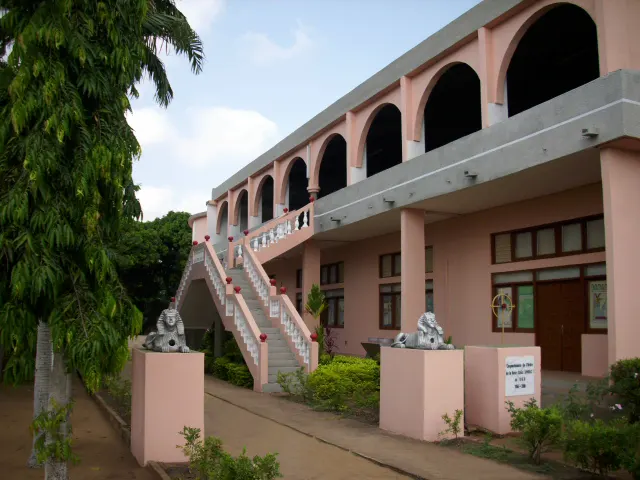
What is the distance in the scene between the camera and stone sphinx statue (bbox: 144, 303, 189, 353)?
325 inches

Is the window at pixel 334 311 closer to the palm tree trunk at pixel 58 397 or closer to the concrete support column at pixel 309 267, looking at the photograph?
the concrete support column at pixel 309 267

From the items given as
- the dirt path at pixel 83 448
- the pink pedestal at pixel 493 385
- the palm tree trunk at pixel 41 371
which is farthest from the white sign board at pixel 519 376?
the palm tree trunk at pixel 41 371

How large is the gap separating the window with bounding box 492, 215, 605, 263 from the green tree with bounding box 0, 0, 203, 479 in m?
10.1

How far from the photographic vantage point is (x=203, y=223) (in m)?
34.2

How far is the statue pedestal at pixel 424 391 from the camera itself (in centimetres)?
895

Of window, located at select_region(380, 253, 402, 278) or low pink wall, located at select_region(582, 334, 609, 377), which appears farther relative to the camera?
window, located at select_region(380, 253, 402, 278)

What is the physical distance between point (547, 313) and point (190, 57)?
1027 centimetres

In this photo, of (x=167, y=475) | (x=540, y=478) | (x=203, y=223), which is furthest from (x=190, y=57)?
(x=203, y=223)

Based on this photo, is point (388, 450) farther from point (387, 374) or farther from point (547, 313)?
point (547, 313)

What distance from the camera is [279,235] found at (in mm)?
19500

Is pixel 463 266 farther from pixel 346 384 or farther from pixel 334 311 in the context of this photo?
pixel 334 311

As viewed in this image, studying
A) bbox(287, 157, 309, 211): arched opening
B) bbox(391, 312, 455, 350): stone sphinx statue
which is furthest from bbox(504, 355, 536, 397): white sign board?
bbox(287, 157, 309, 211): arched opening

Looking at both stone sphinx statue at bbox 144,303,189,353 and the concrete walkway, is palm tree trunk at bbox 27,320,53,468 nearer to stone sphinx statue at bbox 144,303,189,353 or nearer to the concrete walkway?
stone sphinx statue at bbox 144,303,189,353

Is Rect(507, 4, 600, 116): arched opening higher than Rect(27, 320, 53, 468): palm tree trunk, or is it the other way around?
Rect(507, 4, 600, 116): arched opening
